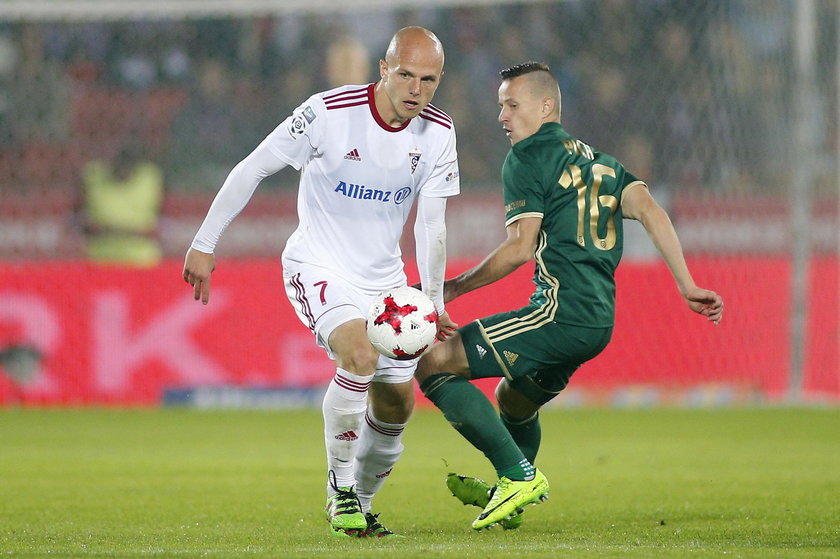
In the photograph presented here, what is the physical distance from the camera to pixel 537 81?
5.75 metres

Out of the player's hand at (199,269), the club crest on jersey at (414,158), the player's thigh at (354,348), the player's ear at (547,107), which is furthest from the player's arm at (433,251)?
the player's hand at (199,269)

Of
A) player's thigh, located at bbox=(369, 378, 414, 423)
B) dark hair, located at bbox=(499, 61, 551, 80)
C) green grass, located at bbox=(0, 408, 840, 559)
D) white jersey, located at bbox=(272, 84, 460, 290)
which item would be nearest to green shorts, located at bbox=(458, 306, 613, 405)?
player's thigh, located at bbox=(369, 378, 414, 423)

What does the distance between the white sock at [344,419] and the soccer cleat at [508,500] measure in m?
0.58

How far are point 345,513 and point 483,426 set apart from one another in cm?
66

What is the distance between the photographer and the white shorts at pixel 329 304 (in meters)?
5.42

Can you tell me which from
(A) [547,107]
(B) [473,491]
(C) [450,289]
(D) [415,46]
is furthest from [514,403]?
(D) [415,46]

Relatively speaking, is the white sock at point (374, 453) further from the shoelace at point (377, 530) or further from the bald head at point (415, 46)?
the bald head at point (415, 46)

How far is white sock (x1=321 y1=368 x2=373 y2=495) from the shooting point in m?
5.32

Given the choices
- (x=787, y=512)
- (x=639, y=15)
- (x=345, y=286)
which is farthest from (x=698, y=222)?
(x=345, y=286)

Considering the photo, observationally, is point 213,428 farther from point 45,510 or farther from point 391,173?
point 391,173

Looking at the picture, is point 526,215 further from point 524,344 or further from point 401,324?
point 401,324

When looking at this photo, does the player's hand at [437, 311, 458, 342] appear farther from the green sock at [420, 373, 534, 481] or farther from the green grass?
the green grass

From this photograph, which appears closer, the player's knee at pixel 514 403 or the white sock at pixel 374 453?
the white sock at pixel 374 453

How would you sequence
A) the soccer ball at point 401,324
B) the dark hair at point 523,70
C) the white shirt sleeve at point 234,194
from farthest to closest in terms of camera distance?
the dark hair at point 523,70, the white shirt sleeve at point 234,194, the soccer ball at point 401,324
